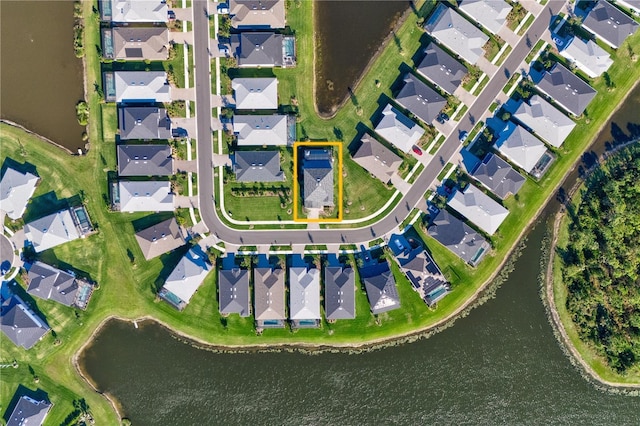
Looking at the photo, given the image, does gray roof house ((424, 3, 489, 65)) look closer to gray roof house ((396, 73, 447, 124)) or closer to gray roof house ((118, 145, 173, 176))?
gray roof house ((396, 73, 447, 124))

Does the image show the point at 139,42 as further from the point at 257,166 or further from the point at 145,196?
the point at 257,166

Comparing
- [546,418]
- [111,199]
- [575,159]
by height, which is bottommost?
[546,418]

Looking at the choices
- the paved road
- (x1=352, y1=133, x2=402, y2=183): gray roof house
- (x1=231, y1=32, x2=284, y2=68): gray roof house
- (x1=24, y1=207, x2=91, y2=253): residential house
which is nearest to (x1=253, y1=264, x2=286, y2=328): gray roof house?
the paved road

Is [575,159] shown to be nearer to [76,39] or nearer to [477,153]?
[477,153]

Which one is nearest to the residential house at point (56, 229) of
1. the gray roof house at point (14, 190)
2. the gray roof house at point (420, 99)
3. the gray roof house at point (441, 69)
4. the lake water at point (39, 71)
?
the gray roof house at point (14, 190)

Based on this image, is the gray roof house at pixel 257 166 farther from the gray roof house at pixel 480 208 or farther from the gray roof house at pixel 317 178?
the gray roof house at pixel 480 208

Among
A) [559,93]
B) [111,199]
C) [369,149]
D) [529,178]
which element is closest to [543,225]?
[529,178]
